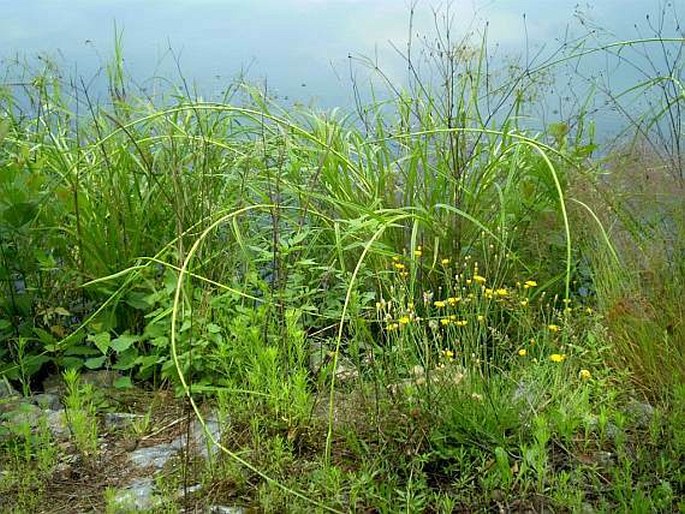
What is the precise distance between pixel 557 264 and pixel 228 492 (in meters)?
2.27

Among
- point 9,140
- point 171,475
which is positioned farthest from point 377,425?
point 9,140

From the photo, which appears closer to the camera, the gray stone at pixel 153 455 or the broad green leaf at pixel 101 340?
the gray stone at pixel 153 455

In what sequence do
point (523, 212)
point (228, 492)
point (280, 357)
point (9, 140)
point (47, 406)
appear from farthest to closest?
point (9, 140) → point (523, 212) → point (47, 406) → point (280, 357) → point (228, 492)

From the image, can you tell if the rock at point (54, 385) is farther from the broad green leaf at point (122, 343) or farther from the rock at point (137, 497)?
the rock at point (137, 497)

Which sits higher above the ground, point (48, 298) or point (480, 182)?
point (480, 182)

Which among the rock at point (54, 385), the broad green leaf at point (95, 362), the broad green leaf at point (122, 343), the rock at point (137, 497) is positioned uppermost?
the broad green leaf at point (122, 343)

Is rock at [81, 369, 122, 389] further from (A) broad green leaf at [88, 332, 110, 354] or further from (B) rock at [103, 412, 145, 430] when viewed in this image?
(B) rock at [103, 412, 145, 430]

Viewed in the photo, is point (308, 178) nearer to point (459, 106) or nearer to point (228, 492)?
point (459, 106)

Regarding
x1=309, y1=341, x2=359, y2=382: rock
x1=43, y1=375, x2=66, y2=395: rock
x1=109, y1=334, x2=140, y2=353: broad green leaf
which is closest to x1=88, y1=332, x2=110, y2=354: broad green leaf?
x1=109, y1=334, x2=140, y2=353: broad green leaf

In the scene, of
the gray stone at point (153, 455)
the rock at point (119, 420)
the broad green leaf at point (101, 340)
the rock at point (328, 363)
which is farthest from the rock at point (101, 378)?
the rock at point (328, 363)

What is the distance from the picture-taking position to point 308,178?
4.59 metres

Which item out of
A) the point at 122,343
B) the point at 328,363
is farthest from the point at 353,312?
the point at 122,343

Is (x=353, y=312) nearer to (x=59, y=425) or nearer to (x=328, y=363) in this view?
(x=328, y=363)

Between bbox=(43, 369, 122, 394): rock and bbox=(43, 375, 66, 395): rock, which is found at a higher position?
bbox=(43, 369, 122, 394): rock
